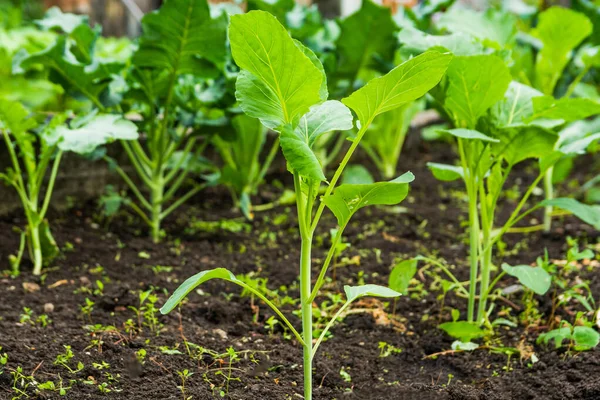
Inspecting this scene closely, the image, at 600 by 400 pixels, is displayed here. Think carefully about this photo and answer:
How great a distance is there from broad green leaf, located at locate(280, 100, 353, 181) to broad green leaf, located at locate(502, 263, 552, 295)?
797 millimetres

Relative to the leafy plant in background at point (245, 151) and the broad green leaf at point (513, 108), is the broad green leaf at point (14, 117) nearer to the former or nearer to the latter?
the leafy plant in background at point (245, 151)

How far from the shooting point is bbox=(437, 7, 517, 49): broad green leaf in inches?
115

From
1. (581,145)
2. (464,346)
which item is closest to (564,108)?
(581,145)

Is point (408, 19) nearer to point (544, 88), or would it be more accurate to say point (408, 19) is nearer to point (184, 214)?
point (544, 88)

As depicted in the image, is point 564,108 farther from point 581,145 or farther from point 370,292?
point 370,292

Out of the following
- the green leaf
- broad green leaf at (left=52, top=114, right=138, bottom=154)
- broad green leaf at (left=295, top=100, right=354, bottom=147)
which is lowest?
the green leaf

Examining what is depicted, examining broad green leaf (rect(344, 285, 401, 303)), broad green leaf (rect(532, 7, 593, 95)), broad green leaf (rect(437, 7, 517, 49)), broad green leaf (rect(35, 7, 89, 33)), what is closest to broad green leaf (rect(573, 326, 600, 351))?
broad green leaf (rect(344, 285, 401, 303))

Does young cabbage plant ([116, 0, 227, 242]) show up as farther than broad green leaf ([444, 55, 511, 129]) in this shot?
Yes

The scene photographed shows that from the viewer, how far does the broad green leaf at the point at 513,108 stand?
2215mm

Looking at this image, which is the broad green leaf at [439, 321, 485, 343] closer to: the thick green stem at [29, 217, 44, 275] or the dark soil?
the dark soil

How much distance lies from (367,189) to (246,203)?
1.61 m

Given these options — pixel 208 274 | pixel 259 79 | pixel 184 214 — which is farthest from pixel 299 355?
pixel 184 214

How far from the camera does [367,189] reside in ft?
5.47

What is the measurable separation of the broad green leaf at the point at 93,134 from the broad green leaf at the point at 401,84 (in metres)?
1.09
